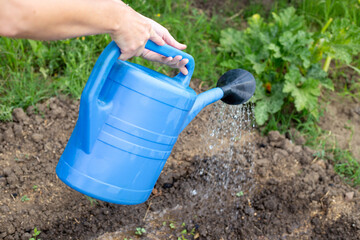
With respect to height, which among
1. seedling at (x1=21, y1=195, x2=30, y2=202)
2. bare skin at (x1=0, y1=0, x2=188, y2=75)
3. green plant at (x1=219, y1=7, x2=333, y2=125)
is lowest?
seedling at (x1=21, y1=195, x2=30, y2=202)

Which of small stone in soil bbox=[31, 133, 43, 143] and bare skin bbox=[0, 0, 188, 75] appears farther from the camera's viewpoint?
small stone in soil bbox=[31, 133, 43, 143]

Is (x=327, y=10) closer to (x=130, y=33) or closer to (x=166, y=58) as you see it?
(x=166, y=58)

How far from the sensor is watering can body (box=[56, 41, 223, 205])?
1.32 meters

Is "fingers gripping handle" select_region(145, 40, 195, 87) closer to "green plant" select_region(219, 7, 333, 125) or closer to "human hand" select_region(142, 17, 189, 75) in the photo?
"human hand" select_region(142, 17, 189, 75)

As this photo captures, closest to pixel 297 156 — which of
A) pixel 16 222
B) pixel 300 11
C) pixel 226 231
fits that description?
Result: pixel 226 231

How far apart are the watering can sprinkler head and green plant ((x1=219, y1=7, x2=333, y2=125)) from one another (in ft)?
3.22

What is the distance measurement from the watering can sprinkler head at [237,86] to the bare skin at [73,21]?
0.45 metres

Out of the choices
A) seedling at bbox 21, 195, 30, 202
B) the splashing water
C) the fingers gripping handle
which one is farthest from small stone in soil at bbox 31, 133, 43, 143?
the fingers gripping handle

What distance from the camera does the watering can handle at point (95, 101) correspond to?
1284 millimetres

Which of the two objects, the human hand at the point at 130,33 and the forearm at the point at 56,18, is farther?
the human hand at the point at 130,33

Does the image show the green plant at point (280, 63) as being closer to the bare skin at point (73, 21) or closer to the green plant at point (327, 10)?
the green plant at point (327, 10)

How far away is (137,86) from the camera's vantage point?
1.32 m

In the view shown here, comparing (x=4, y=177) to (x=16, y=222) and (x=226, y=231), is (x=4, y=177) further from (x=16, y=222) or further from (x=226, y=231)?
(x=226, y=231)

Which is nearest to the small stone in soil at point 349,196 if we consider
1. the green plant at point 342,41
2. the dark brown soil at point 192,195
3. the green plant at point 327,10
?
the dark brown soil at point 192,195
